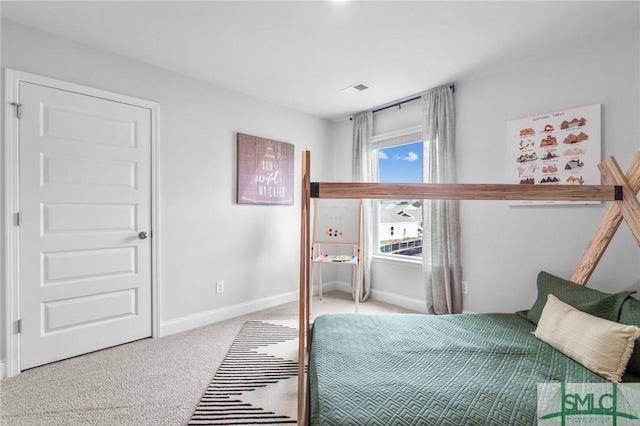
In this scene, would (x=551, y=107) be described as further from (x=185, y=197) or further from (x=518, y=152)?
(x=185, y=197)

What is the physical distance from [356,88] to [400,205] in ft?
4.97

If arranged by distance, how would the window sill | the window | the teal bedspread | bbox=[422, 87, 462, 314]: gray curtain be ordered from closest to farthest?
the teal bedspread, bbox=[422, 87, 462, 314]: gray curtain, the window sill, the window

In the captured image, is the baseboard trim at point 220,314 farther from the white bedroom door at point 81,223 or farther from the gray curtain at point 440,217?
the gray curtain at point 440,217

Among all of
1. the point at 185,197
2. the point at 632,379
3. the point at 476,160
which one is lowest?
the point at 632,379

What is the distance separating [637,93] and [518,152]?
0.77 meters

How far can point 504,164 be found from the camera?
2711 mm

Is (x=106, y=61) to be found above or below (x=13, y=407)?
above

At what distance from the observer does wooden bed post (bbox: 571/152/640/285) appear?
1.62m

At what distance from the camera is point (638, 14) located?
1928 millimetres

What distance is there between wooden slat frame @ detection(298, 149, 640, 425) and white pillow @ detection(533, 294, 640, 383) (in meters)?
0.53

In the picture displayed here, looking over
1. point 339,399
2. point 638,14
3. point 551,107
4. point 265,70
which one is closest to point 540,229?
point 551,107

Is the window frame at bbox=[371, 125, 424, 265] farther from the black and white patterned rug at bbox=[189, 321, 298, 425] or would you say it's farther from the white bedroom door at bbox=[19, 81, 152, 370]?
the white bedroom door at bbox=[19, 81, 152, 370]

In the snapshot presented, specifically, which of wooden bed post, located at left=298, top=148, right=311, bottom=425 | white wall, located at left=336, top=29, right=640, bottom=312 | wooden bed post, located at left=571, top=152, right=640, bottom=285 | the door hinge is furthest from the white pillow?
the door hinge

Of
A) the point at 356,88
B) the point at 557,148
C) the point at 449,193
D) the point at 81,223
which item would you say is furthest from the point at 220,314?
the point at 557,148
